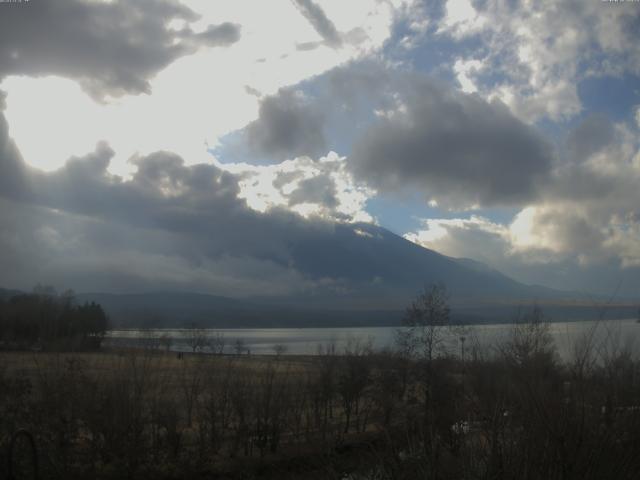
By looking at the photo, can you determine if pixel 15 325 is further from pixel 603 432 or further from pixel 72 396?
pixel 603 432

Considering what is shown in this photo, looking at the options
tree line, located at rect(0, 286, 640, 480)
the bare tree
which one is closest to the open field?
tree line, located at rect(0, 286, 640, 480)

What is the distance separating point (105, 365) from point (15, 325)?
36854 millimetres

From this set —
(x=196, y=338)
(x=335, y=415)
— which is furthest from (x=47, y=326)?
(x=196, y=338)

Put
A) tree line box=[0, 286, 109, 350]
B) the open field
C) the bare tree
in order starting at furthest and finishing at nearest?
1. the bare tree
2. tree line box=[0, 286, 109, 350]
3. the open field

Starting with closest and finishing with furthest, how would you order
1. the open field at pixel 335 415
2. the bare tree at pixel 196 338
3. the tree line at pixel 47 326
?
the open field at pixel 335 415 < the tree line at pixel 47 326 < the bare tree at pixel 196 338

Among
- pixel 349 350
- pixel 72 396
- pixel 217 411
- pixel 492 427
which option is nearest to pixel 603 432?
pixel 492 427

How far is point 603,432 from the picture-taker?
7.38 metres

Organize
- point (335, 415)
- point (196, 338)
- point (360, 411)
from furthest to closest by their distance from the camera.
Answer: point (196, 338) < point (335, 415) < point (360, 411)

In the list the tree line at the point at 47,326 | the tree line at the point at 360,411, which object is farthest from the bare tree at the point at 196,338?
the tree line at the point at 360,411

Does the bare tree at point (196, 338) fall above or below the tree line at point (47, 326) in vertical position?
below

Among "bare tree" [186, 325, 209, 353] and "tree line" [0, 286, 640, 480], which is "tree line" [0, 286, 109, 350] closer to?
"tree line" [0, 286, 640, 480]

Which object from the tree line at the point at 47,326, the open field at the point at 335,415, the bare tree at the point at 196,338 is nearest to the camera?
the open field at the point at 335,415

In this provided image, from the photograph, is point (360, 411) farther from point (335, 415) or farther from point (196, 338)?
point (196, 338)

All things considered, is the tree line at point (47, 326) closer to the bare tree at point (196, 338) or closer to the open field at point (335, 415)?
the open field at point (335, 415)
